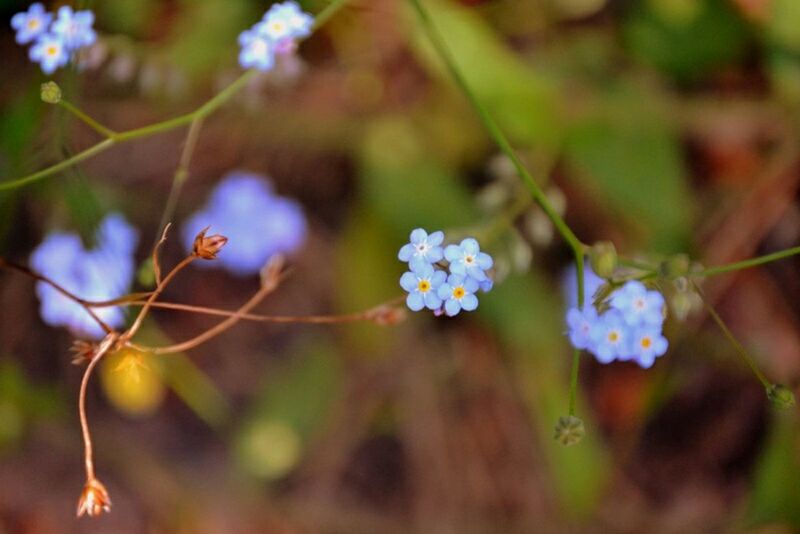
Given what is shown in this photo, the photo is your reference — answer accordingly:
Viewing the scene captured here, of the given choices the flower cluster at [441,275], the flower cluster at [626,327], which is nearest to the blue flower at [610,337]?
the flower cluster at [626,327]

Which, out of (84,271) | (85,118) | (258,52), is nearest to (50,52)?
(85,118)

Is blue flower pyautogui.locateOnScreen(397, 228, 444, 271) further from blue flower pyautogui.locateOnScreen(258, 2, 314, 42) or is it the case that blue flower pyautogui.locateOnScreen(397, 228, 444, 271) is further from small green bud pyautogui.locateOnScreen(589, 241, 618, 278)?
blue flower pyautogui.locateOnScreen(258, 2, 314, 42)

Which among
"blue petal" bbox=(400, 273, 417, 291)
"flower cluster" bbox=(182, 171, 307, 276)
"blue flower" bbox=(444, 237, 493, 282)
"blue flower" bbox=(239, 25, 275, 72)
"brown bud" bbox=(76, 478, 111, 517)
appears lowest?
"brown bud" bbox=(76, 478, 111, 517)

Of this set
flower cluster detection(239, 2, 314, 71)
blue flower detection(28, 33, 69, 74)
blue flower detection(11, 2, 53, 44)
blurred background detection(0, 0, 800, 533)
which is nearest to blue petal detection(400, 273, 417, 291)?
flower cluster detection(239, 2, 314, 71)

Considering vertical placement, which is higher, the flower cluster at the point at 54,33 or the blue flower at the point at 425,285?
the flower cluster at the point at 54,33

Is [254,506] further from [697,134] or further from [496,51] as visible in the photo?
[697,134]

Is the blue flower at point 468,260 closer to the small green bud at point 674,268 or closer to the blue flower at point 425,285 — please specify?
the blue flower at point 425,285
